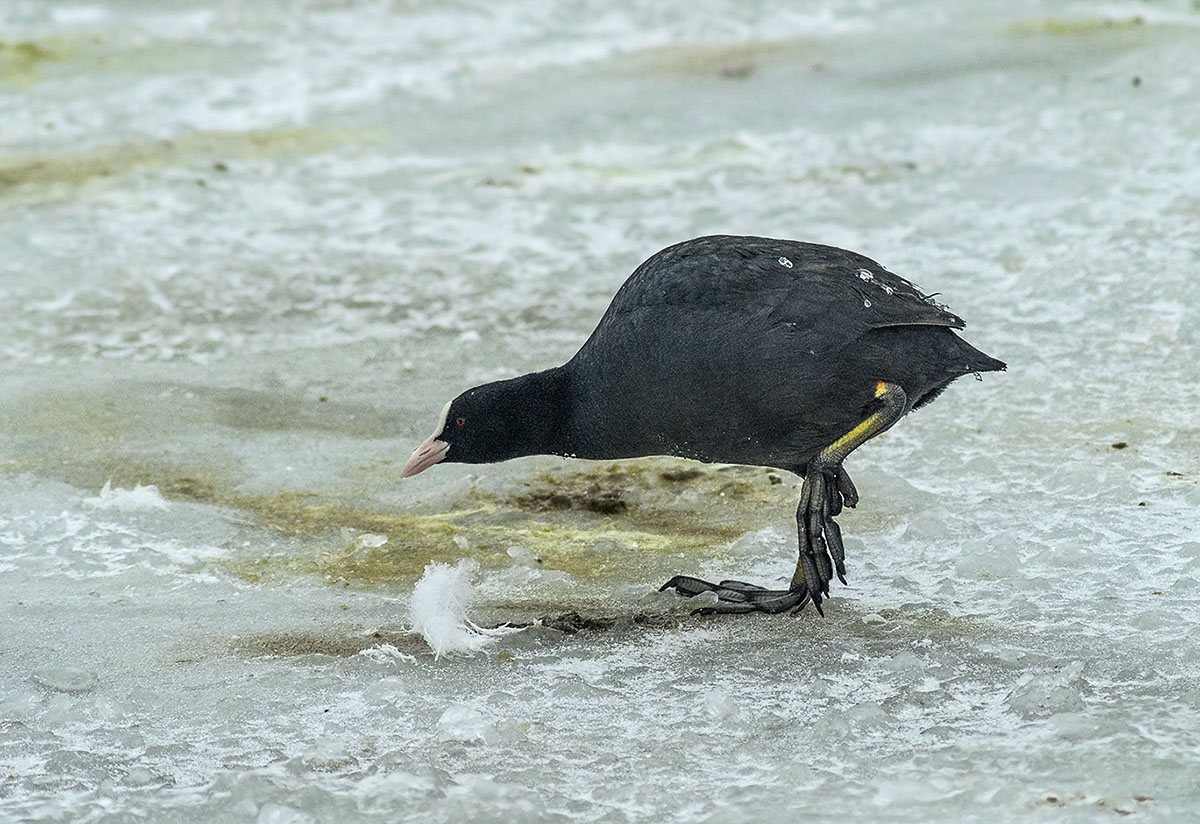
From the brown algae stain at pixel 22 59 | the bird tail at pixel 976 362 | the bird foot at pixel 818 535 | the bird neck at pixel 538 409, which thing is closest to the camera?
the bird foot at pixel 818 535

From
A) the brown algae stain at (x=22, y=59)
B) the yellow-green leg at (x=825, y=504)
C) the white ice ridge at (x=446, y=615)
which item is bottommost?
the white ice ridge at (x=446, y=615)

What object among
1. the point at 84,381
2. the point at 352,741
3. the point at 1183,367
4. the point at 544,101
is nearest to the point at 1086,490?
the point at 1183,367

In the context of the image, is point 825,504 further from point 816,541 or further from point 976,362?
point 976,362

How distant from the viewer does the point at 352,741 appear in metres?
3.19

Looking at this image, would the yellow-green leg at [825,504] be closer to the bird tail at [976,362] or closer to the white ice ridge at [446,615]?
the bird tail at [976,362]

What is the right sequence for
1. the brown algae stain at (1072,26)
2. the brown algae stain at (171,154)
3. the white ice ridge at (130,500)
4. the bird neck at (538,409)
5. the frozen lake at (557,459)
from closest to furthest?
1. the frozen lake at (557,459)
2. the bird neck at (538,409)
3. the white ice ridge at (130,500)
4. the brown algae stain at (171,154)
5. the brown algae stain at (1072,26)

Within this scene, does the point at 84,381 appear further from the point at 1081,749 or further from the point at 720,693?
the point at 1081,749

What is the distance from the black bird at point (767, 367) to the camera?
3.67m

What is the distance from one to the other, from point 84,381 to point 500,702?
2.75 metres

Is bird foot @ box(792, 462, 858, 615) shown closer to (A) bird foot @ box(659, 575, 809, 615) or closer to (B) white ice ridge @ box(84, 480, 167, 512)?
(A) bird foot @ box(659, 575, 809, 615)

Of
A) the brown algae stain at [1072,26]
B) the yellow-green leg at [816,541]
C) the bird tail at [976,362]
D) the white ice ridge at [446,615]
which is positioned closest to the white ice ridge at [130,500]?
the white ice ridge at [446,615]

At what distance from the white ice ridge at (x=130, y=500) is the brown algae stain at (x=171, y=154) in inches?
128

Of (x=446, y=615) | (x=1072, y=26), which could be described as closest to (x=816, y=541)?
(x=446, y=615)

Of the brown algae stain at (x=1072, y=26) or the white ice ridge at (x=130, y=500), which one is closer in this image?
the white ice ridge at (x=130, y=500)
